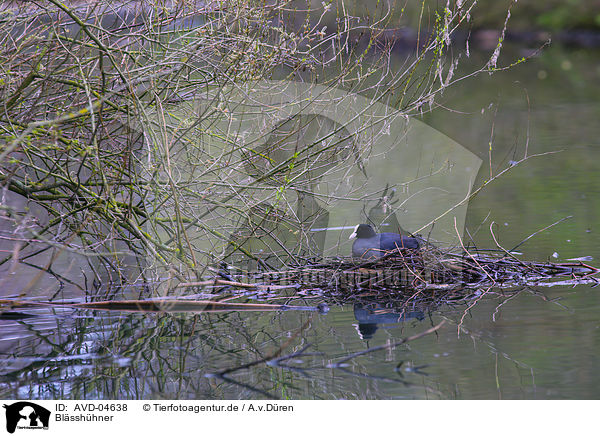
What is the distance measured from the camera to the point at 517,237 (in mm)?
8227

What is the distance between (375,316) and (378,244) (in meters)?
0.81

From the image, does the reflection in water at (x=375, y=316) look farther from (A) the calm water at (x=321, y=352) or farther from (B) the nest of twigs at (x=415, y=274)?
(B) the nest of twigs at (x=415, y=274)

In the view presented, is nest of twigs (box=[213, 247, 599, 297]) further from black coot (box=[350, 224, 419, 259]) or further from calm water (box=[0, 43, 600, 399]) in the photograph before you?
calm water (box=[0, 43, 600, 399])

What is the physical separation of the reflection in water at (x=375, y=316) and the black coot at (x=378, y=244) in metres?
0.51
